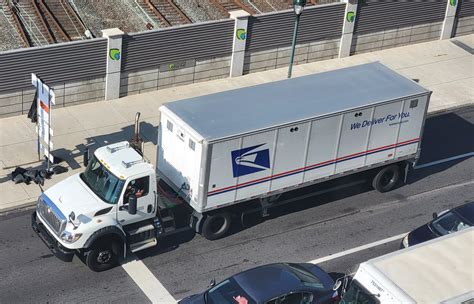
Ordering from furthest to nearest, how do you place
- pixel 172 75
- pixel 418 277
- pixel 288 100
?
pixel 172 75 → pixel 288 100 → pixel 418 277

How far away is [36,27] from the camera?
31.4 m

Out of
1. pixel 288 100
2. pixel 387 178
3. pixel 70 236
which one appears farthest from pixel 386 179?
pixel 70 236

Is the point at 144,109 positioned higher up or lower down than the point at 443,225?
lower down

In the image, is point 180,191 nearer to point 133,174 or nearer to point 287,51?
point 133,174

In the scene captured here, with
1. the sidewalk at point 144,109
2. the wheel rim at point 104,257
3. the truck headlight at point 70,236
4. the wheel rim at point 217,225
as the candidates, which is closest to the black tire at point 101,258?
the wheel rim at point 104,257

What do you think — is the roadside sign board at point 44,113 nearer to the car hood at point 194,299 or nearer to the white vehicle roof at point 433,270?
the car hood at point 194,299

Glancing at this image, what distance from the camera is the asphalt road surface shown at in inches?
795

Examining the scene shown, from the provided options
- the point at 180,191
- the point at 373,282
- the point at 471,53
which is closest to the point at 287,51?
the point at 471,53

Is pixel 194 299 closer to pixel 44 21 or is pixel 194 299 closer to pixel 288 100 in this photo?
pixel 288 100

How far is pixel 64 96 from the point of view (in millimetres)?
27422

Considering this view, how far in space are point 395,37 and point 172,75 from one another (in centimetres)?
989

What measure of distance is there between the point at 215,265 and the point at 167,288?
5.08 ft

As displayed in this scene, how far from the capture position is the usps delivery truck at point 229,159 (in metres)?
20.3

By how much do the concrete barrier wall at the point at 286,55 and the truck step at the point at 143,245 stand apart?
440 inches
